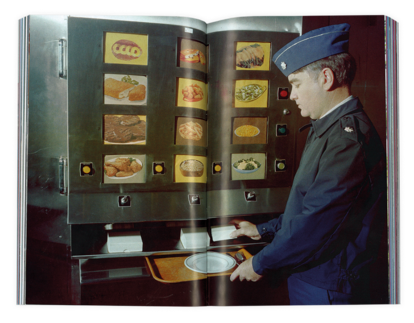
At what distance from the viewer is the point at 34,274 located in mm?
1859

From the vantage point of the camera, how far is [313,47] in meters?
1.80

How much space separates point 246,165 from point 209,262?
58 centimetres

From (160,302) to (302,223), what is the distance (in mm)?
895

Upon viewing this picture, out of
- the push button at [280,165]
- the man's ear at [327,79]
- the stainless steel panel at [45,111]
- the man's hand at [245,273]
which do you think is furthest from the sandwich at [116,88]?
the man's hand at [245,273]

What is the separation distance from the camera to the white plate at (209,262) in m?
1.87

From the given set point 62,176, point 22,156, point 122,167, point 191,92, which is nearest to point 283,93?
point 191,92

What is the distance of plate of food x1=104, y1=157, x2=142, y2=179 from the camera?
188 centimetres

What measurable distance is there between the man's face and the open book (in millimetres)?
38

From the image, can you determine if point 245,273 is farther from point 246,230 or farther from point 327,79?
point 327,79

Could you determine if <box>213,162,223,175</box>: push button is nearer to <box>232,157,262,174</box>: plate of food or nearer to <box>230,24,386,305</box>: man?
<box>232,157,262,174</box>: plate of food

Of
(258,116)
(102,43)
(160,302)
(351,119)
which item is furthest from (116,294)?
(351,119)

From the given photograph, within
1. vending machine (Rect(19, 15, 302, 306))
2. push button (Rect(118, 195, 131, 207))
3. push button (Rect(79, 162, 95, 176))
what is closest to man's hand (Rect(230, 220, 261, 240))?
vending machine (Rect(19, 15, 302, 306))

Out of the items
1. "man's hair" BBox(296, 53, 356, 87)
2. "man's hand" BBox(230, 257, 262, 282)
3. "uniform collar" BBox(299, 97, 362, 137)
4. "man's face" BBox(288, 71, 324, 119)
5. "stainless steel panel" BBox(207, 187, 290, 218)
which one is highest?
"man's hair" BBox(296, 53, 356, 87)

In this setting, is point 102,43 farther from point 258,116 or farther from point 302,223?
point 302,223
